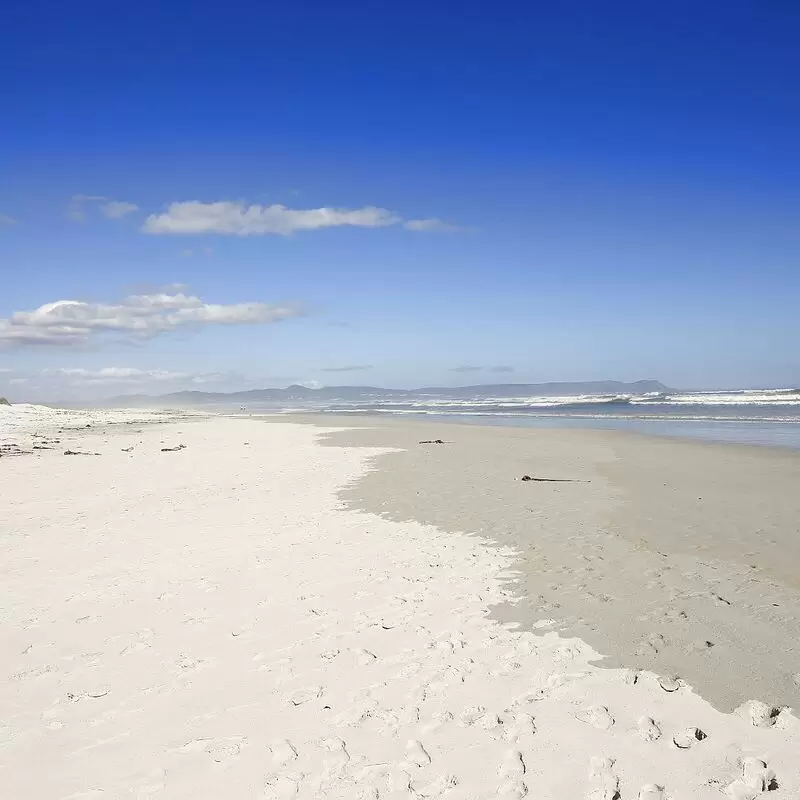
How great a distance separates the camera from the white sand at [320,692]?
357cm

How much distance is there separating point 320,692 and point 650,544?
5.77 m

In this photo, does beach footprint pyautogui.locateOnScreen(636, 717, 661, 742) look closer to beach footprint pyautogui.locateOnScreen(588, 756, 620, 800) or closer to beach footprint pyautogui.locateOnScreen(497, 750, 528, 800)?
beach footprint pyautogui.locateOnScreen(588, 756, 620, 800)

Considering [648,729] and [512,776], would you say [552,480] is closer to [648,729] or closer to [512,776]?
[648,729]

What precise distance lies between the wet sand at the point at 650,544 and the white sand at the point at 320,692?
480 mm

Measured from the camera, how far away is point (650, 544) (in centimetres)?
852

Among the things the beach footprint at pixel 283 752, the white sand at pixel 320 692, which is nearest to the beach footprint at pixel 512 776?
the white sand at pixel 320 692

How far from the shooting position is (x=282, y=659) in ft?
16.6

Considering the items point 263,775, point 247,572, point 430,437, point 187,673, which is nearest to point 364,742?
point 263,775

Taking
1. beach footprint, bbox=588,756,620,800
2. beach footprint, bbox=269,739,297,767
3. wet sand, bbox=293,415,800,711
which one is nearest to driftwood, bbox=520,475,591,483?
wet sand, bbox=293,415,800,711

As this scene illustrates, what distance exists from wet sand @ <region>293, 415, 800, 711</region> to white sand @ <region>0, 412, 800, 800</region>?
48cm

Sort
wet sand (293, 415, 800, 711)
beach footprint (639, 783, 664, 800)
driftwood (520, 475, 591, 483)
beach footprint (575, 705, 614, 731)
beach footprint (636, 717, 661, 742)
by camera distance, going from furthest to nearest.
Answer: driftwood (520, 475, 591, 483) < wet sand (293, 415, 800, 711) < beach footprint (575, 705, 614, 731) < beach footprint (636, 717, 661, 742) < beach footprint (639, 783, 664, 800)

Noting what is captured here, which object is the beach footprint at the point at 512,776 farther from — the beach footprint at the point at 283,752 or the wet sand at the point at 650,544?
the wet sand at the point at 650,544

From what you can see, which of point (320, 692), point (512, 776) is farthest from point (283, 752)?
point (512, 776)

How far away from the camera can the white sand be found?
3572 millimetres
